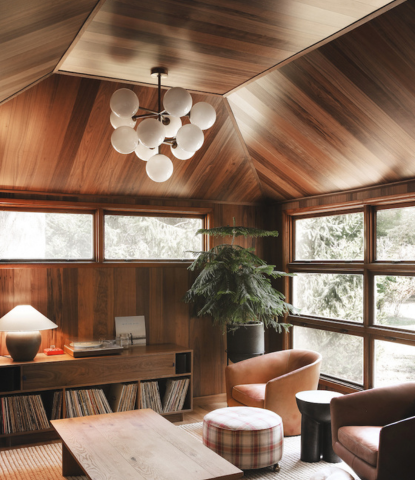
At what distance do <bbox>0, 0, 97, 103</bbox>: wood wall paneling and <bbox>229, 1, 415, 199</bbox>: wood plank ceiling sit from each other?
4.94 feet

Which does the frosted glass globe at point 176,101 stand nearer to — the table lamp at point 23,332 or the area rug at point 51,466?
the table lamp at point 23,332

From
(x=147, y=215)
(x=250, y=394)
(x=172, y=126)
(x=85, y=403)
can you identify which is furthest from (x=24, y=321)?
(x=172, y=126)

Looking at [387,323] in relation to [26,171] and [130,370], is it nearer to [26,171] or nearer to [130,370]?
[130,370]

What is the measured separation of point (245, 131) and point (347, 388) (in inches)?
96.0

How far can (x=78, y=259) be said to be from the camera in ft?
15.6

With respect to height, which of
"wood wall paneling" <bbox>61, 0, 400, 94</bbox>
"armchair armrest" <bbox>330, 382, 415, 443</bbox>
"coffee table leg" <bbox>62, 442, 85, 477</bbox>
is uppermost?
"wood wall paneling" <bbox>61, 0, 400, 94</bbox>

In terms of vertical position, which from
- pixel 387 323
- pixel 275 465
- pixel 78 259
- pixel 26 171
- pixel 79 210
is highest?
pixel 26 171

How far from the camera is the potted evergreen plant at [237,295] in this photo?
447 cm

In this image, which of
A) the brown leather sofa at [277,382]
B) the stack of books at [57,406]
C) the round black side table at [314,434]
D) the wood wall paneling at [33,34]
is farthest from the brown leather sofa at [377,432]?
the wood wall paneling at [33,34]

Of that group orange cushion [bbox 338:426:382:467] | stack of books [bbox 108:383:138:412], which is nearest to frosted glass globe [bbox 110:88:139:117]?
orange cushion [bbox 338:426:382:467]

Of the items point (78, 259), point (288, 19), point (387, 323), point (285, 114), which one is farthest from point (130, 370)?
point (288, 19)

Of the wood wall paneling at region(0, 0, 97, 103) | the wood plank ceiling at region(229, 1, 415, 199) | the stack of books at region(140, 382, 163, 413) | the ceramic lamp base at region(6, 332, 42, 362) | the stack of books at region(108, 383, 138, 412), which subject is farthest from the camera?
the stack of books at region(140, 382, 163, 413)

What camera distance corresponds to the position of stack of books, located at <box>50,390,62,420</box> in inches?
164

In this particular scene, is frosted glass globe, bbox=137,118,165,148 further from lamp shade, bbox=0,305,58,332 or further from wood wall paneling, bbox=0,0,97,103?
lamp shade, bbox=0,305,58,332
